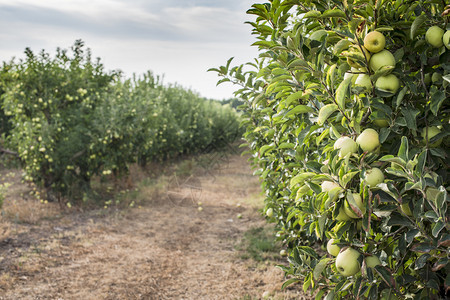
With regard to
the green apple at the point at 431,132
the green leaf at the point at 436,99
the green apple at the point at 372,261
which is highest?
the green leaf at the point at 436,99

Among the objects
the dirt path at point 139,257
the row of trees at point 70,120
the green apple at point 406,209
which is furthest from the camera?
the row of trees at point 70,120

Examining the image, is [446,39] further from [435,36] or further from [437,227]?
[437,227]

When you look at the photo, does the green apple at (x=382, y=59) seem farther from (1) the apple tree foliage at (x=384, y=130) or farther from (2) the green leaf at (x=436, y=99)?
(2) the green leaf at (x=436, y=99)

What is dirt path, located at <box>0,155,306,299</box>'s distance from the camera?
12.0 ft

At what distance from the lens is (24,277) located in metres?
3.89

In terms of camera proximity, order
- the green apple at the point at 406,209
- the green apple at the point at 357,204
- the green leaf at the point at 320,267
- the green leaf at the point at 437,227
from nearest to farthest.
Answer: the green leaf at the point at 437,227 < the green apple at the point at 357,204 < the green apple at the point at 406,209 < the green leaf at the point at 320,267

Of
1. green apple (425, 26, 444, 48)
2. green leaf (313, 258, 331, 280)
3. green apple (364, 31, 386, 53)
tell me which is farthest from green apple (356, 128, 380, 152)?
green leaf (313, 258, 331, 280)

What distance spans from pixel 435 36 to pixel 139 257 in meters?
4.15

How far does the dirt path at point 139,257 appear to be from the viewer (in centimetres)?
366

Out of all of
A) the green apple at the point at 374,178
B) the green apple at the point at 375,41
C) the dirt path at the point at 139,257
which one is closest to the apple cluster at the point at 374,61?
the green apple at the point at 375,41

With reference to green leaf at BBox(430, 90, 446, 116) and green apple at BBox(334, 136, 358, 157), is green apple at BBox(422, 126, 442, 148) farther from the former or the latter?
green apple at BBox(334, 136, 358, 157)

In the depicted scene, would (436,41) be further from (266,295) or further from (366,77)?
(266,295)

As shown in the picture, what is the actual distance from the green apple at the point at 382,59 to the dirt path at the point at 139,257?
8.47 feet

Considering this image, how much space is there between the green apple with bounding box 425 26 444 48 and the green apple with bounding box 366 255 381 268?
98 centimetres
